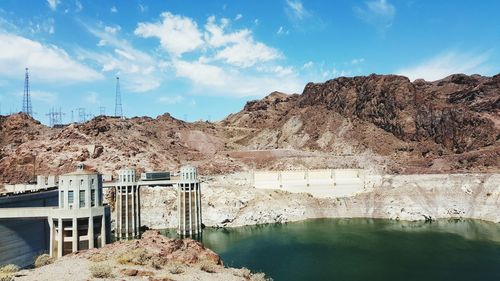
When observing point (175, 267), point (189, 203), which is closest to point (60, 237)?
point (175, 267)

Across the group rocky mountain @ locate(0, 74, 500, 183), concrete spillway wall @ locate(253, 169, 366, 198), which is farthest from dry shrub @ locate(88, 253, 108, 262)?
rocky mountain @ locate(0, 74, 500, 183)

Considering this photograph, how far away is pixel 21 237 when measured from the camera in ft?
140

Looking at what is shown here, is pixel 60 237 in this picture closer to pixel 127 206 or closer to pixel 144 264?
pixel 144 264

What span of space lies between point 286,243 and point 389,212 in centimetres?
2900

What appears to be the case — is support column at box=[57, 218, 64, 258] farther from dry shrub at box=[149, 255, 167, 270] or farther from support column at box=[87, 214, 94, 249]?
dry shrub at box=[149, 255, 167, 270]

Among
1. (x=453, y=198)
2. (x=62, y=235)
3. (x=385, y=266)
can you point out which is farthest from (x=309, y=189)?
(x=62, y=235)

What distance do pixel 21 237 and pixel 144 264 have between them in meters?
20.9

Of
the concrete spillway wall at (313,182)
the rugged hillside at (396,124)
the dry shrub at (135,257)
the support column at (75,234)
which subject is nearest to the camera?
the dry shrub at (135,257)

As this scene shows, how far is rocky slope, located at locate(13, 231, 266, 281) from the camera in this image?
84.4 ft

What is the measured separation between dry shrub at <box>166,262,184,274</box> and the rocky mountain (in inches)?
2640

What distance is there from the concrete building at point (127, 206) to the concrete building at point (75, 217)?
3374 cm

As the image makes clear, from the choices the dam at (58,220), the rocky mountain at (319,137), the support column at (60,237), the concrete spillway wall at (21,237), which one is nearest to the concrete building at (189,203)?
the rocky mountain at (319,137)

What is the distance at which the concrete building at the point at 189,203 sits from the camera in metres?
74.0

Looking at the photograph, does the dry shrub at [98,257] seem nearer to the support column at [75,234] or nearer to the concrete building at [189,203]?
the support column at [75,234]
